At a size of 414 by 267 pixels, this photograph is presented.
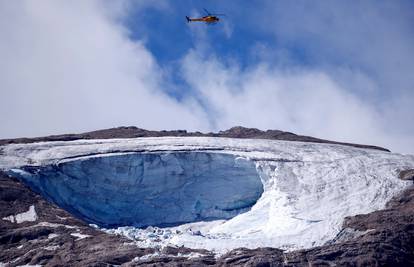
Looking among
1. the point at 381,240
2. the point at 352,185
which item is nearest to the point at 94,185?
the point at 352,185

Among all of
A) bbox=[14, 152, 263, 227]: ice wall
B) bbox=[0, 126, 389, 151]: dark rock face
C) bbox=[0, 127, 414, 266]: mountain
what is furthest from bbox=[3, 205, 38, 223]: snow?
bbox=[0, 126, 389, 151]: dark rock face

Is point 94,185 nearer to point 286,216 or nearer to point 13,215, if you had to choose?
point 13,215

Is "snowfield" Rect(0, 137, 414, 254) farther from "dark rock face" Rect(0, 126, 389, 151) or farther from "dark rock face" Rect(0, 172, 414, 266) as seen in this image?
"dark rock face" Rect(0, 126, 389, 151)

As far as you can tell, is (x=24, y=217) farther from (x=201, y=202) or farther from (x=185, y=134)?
(x=185, y=134)

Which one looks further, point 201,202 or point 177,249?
point 201,202

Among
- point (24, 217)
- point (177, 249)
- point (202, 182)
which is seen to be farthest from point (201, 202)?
point (24, 217)

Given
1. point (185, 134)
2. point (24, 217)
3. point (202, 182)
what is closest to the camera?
point (24, 217)
